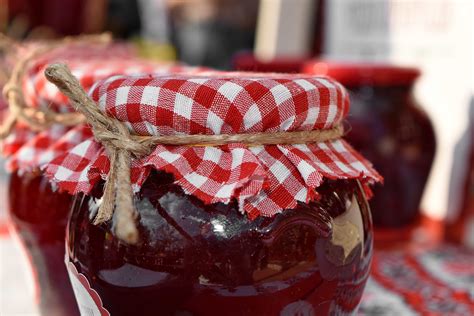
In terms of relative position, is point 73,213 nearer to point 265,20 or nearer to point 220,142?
point 220,142

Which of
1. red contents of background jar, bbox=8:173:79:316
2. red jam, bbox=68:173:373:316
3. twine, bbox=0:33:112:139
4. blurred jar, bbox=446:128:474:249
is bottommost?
blurred jar, bbox=446:128:474:249

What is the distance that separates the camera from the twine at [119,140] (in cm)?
39

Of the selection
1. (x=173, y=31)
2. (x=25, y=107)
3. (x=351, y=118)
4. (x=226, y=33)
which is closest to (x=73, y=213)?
(x=25, y=107)

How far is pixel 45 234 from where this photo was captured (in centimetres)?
54

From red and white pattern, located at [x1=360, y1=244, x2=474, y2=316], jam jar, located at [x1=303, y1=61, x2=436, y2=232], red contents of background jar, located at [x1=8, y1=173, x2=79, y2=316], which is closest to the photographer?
red contents of background jar, located at [x1=8, y1=173, x2=79, y2=316]

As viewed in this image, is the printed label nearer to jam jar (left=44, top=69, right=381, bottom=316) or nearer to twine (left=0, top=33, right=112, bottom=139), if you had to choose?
jam jar (left=44, top=69, right=381, bottom=316)

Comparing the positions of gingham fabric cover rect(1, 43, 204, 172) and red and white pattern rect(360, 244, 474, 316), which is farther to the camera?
red and white pattern rect(360, 244, 474, 316)

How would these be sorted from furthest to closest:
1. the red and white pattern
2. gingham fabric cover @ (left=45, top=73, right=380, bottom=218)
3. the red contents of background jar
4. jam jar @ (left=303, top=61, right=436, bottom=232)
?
jam jar @ (left=303, top=61, right=436, bottom=232) < the red and white pattern < the red contents of background jar < gingham fabric cover @ (left=45, top=73, right=380, bottom=218)

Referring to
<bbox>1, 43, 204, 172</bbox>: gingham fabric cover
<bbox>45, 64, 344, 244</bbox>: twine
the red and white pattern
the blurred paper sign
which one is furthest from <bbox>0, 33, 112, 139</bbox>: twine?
the blurred paper sign

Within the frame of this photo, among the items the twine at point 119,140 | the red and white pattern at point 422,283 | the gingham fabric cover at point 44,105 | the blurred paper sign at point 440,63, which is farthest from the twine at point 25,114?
the blurred paper sign at point 440,63

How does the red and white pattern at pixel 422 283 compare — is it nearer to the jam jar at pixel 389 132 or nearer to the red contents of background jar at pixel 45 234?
the jam jar at pixel 389 132

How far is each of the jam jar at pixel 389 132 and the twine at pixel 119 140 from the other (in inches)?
15.5

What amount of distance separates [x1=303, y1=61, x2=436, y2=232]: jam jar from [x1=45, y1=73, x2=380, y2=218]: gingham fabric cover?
15.6 inches

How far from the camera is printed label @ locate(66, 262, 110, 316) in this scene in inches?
16.6
